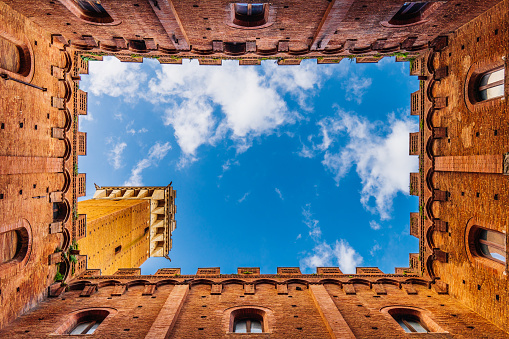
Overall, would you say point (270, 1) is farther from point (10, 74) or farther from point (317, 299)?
point (317, 299)

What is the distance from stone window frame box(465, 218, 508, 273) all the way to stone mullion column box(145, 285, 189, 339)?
14537 mm

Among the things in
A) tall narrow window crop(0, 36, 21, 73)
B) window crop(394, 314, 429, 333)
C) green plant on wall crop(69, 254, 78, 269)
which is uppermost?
tall narrow window crop(0, 36, 21, 73)

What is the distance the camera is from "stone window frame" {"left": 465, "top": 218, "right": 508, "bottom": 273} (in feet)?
44.7

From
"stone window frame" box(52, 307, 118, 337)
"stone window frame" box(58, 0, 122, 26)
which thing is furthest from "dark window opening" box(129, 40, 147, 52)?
"stone window frame" box(52, 307, 118, 337)

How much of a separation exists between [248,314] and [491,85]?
629 inches

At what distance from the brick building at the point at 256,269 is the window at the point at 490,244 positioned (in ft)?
0.23

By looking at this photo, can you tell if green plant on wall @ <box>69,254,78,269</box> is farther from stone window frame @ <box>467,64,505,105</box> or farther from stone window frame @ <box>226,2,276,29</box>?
stone window frame @ <box>467,64,505,105</box>

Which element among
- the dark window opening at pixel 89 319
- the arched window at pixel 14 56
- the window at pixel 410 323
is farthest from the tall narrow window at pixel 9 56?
the window at pixel 410 323

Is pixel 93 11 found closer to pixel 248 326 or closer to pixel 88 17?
Answer: pixel 88 17

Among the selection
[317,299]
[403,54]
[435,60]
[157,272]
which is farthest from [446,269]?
[157,272]

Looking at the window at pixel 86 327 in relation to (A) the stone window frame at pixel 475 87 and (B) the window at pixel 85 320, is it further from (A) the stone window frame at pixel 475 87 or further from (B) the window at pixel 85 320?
(A) the stone window frame at pixel 475 87

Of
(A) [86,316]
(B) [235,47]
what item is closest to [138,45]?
(B) [235,47]

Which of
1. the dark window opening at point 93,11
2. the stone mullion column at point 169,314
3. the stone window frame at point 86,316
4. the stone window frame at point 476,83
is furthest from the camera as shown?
the dark window opening at point 93,11

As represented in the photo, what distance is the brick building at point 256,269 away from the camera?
13.7 m
